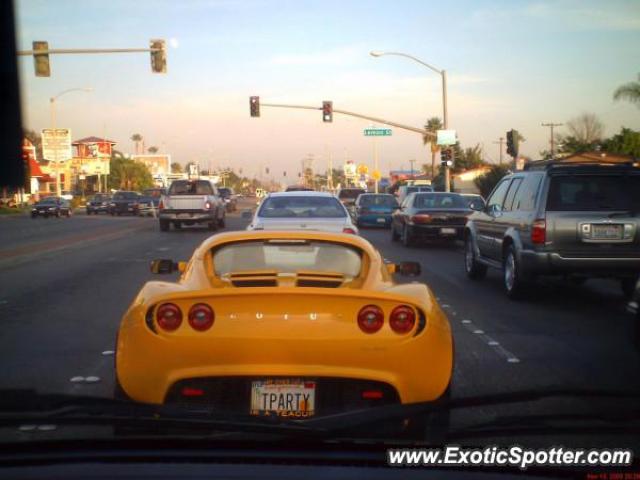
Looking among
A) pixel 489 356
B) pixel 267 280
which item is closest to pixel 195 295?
pixel 267 280

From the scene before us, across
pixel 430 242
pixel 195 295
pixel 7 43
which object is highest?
pixel 7 43

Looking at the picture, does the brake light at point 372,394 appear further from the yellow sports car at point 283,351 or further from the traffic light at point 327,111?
the traffic light at point 327,111

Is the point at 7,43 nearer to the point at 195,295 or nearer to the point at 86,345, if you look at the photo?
the point at 86,345

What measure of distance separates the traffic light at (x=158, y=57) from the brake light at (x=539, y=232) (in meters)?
15.7

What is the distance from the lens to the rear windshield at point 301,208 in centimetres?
1385

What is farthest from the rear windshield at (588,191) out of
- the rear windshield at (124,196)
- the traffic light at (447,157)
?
the rear windshield at (124,196)

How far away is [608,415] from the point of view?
11.0 ft

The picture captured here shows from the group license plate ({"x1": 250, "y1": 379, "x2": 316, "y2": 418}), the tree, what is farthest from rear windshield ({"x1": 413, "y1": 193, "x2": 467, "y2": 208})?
the tree

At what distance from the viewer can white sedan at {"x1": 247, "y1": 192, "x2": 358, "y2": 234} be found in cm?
1295

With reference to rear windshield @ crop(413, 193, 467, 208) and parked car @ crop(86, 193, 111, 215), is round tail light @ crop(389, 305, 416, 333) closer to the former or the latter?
rear windshield @ crop(413, 193, 467, 208)

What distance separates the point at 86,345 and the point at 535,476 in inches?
250

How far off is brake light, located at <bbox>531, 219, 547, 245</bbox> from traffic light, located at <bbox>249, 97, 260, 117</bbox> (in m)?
27.4

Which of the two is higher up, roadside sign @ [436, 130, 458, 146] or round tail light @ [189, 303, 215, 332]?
roadside sign @ [436, 130, 458, 146]

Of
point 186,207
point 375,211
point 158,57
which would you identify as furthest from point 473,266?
point 186,207
